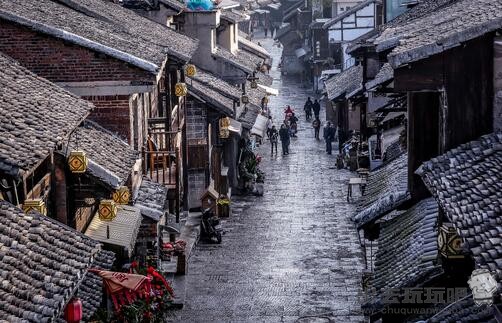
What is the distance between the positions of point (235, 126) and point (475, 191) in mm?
31765

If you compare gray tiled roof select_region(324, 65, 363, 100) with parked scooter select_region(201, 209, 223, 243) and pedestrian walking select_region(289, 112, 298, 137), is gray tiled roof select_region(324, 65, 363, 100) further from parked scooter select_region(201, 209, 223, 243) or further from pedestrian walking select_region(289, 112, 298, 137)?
parked scooter select_region(201, 209, 223, 243)

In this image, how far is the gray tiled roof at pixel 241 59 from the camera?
5175cm

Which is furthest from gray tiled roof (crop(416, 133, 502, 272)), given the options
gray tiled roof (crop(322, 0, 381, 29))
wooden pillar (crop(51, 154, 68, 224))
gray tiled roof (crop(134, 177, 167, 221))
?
gray tiled roof (crop(322, 0, 381, 29))

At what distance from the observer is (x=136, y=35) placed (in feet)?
117

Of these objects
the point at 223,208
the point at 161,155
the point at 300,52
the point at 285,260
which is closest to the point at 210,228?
the point at 285,260

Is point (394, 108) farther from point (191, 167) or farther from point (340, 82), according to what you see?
point (340, 82)

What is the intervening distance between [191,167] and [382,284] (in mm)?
23801

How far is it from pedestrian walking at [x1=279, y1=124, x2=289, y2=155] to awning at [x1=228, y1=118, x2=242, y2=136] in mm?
8872

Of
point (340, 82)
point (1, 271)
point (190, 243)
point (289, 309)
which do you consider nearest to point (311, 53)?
point (340, 82)

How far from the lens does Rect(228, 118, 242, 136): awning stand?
160ft

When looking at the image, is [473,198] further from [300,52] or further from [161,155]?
[300,52]

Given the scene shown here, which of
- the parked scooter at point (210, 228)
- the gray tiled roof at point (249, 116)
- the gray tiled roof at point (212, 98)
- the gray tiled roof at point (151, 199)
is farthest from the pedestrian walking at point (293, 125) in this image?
the gray tiled roof at point (151, 199)

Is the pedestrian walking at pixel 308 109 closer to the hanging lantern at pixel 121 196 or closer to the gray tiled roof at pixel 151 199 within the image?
the gray tiled roof at pixel 151 199

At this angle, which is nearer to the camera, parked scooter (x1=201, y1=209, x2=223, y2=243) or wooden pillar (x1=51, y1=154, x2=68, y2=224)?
wooden pillar (x1=51, y1=154, x2=68, y2=224)
